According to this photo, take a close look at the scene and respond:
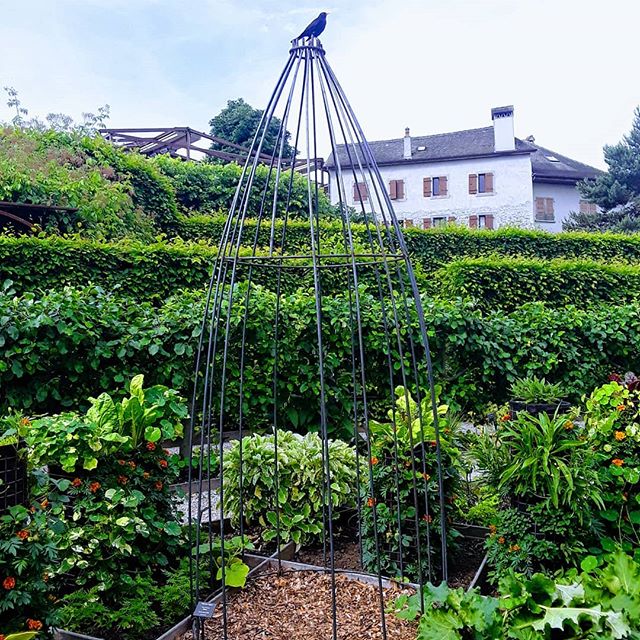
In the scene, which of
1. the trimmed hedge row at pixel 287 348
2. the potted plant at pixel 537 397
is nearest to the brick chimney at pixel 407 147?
the trimmed hedge row at pixel 287 348

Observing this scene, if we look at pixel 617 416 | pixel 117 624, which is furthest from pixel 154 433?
pixel 617 416

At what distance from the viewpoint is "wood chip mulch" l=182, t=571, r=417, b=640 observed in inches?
91.7

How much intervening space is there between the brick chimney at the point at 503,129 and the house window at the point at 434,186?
2727mm

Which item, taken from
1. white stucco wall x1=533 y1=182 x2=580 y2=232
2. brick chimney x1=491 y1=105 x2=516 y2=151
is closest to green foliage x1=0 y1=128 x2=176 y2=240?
brick chimney x1=491 y1=105 x2=516 y2=151

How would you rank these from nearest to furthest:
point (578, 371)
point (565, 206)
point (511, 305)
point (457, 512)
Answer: point (457, 512), point (578, 371), point (511, 305), point (565, 206)

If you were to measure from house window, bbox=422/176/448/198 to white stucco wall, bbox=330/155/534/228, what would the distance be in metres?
0.14

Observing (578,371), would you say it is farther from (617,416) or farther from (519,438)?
(519,438)

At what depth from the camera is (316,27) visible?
2023mm

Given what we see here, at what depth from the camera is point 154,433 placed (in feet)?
8.68

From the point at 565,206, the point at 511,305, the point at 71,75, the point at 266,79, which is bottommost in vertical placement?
the point at 511,305

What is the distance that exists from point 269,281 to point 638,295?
6.32 meters

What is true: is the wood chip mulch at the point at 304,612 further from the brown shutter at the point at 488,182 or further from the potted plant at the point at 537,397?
the brown shutter at the point at 488,182

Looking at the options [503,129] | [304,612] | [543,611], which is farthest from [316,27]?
[503,129]

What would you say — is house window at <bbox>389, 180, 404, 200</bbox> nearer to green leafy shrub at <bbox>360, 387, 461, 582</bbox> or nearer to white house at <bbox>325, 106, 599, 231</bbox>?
white house at <bbox>325, 106, 599, 231</bbox>
